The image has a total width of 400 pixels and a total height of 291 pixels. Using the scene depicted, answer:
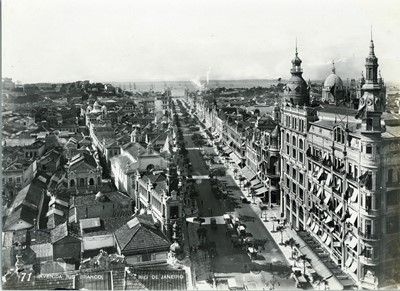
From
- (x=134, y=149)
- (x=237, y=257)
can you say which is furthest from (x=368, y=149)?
(x=134, y=149)

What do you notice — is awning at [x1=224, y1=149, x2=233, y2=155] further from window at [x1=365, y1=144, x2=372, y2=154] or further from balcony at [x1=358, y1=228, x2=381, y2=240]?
window at [x1=365, y1=144, x2=372, y2=154]

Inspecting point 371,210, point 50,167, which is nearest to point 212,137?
point 50,167

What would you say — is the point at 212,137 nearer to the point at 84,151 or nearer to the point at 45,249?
the point at 84,151

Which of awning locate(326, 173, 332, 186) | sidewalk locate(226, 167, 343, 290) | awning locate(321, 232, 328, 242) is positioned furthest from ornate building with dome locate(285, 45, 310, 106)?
awning locate(321, 232, 328, 242)

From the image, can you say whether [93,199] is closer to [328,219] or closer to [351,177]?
[328,219]

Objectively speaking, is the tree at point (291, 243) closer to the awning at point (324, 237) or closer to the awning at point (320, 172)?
the awning at point (324, 237)

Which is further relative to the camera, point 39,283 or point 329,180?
point 329,180
